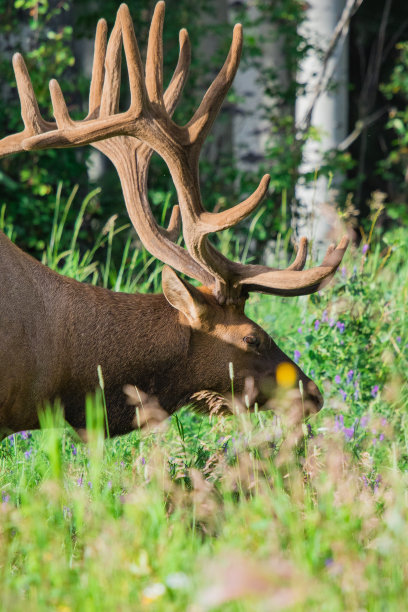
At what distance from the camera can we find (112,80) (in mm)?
4234

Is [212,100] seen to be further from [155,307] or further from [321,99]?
[321,99]

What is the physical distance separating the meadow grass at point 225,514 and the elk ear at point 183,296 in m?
0.48

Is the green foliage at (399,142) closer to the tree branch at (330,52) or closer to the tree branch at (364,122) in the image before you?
the tree branch at (364,122)

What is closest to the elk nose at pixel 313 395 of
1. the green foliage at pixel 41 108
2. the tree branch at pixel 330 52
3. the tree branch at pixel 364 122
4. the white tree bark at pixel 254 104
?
the green foliage at pixel 41 108

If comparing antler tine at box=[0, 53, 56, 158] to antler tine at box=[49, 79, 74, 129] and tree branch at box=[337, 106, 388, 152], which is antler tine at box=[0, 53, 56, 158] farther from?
tree branch at box=[337, 106, 388, 152]

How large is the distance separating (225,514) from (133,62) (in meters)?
1.99

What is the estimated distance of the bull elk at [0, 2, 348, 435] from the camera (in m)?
3.63

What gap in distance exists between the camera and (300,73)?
31.6ft

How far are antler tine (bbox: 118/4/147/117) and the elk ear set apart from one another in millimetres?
744

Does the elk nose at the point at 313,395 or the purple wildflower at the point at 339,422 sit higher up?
the elk nose at the point at 313,395

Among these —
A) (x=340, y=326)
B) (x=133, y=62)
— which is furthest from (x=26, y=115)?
(x=340, y=326)

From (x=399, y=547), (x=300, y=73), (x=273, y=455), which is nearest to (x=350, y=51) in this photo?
(x=300, y=73)

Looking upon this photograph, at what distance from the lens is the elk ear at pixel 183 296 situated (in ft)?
12.2

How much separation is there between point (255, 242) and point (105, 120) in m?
5.51
